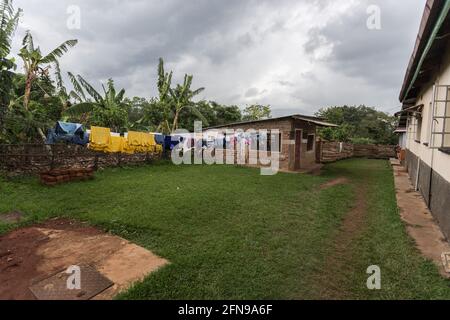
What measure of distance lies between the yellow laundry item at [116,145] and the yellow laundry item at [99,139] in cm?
16

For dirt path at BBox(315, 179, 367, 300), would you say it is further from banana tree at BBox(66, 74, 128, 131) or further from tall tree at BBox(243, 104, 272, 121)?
tall tree at BBox(243, 104, 272, 121)


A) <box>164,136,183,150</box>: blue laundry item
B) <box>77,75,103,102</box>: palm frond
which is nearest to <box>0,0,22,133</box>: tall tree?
<box>77,75,103,102</box>: palm frond

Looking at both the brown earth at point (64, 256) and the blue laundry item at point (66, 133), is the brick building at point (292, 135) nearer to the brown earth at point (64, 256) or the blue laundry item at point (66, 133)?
the blue laundry item at point (66, 133)

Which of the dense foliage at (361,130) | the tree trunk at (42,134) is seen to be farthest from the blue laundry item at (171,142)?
the dense foliage at (361,130)

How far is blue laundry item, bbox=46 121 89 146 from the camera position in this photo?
29.2 ft

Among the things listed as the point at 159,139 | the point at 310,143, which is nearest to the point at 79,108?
the point at 159,139

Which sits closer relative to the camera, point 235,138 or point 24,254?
point 24,254

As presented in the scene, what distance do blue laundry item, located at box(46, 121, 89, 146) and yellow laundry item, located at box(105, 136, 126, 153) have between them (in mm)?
1188

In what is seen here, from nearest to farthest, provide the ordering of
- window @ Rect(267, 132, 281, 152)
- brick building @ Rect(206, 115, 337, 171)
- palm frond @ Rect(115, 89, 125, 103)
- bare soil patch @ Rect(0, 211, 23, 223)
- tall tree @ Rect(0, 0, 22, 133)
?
bare soil patch @ Rect(0, 211, 23, 223) → tall tree @ Rect(0, 0, 22, 133) → brick building @ Rect(206, 115, 337, 171) → window @ Rect(267, 132, 281, 152) → palm frond @ Rect(115, 89, 125, 103)

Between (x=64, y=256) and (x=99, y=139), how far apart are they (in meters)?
7.31

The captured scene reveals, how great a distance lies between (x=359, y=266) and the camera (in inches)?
135

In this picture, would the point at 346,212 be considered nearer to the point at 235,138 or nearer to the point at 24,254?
the point at 24,254
